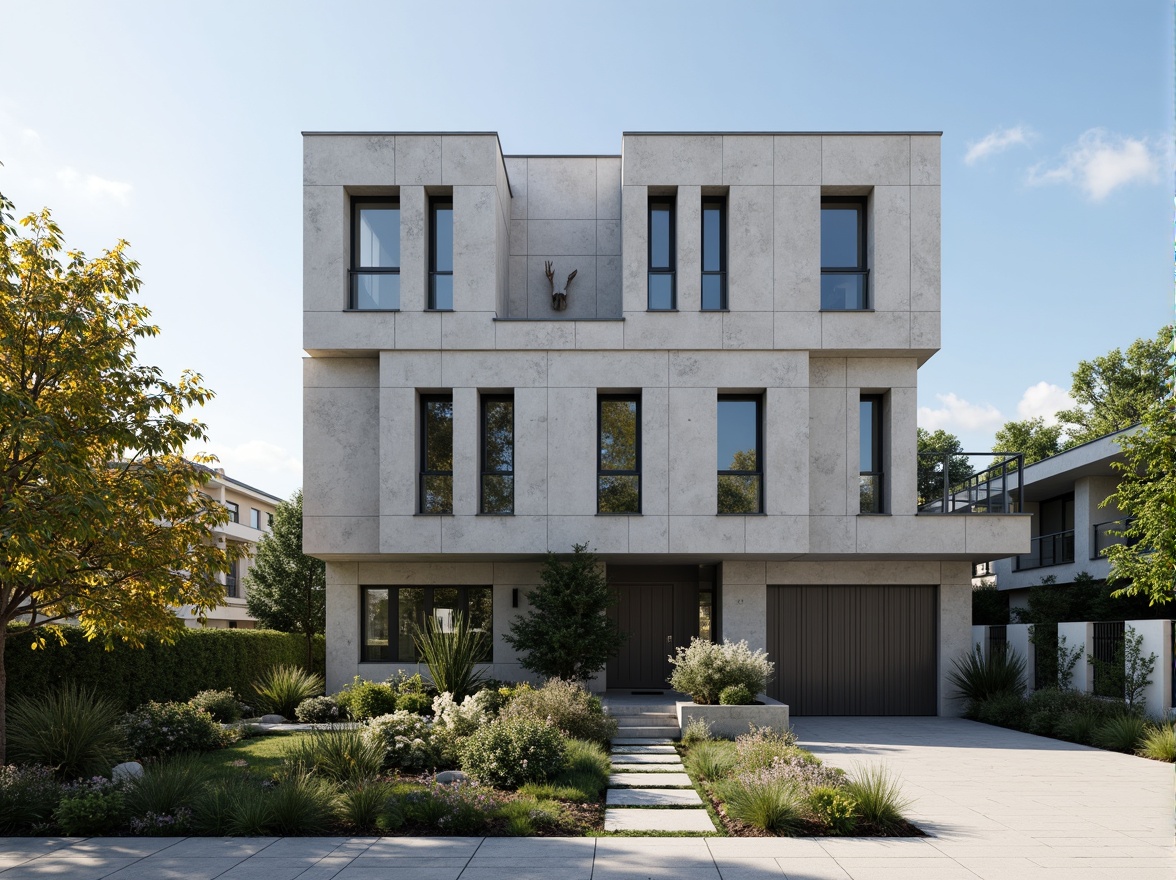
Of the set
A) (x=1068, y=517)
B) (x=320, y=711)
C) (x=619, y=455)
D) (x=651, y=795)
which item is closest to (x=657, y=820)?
(x=651, y=795)

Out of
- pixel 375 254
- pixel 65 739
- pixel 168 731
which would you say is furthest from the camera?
pixel 375 254

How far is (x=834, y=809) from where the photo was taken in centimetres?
865

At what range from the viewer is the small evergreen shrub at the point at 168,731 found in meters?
13.0

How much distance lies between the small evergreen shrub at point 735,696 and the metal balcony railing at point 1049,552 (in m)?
14.5

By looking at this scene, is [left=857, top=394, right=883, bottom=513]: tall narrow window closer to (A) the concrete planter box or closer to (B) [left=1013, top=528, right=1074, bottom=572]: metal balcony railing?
(A) the concrete planter box

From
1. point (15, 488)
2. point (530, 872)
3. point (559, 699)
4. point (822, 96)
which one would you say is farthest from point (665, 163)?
point (530, 872)

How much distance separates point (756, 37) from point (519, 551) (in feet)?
33.2

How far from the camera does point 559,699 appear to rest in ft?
43.4

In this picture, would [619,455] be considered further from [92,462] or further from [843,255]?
[92,462]

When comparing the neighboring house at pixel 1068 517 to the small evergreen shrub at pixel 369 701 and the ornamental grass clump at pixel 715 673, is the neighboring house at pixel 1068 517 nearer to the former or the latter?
the ornamental grass clump at pixel 715 673

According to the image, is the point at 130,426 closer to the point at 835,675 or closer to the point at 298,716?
the point at 298,716

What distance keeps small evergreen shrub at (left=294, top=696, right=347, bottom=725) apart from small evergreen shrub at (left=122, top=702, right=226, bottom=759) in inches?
110

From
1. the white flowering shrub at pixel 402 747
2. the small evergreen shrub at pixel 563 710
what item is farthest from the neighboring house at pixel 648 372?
the white flowering shrub at pixel 402 747

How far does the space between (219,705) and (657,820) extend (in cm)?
1007
